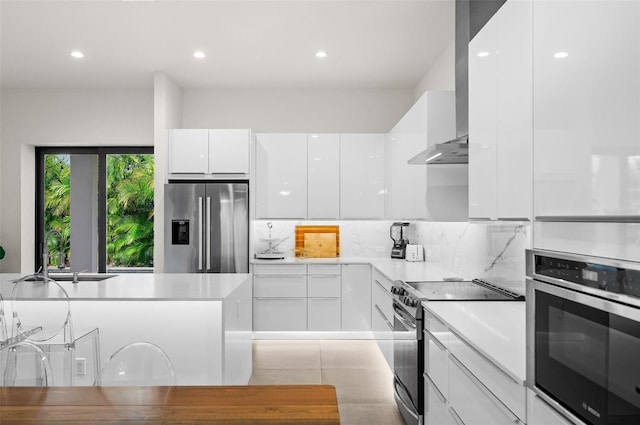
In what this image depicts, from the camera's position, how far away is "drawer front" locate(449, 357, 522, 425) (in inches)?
59.1

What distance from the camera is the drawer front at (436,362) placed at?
211 centimetres

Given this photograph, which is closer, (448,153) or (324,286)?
(448,153)

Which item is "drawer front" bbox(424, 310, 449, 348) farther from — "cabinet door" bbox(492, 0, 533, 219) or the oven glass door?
the oven glass door

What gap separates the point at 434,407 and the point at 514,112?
1.58m

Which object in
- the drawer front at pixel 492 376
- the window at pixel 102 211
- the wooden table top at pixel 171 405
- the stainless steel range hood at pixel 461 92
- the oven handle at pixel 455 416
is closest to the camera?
the wooden table top at pixel 171 405

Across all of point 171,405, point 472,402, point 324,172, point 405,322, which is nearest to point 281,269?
point 324,172

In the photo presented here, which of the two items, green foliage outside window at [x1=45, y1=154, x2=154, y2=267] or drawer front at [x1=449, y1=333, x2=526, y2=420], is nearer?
drawer front at [x1=449, y1=333, x2=526, y2=420]

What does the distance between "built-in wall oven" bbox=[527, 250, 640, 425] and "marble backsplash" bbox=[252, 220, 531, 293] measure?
84 centimetres

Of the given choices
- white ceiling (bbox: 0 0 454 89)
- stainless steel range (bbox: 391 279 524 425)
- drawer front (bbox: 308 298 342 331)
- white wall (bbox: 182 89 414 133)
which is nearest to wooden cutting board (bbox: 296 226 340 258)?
drawer front (bbox: 308 298 342 331)

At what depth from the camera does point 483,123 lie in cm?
215

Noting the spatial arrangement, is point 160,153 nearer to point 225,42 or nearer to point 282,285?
point 225,42

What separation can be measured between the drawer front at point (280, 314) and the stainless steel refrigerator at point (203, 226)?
594 mm

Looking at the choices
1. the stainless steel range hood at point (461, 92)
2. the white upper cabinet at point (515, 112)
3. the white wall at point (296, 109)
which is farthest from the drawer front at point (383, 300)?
the white wall at point (296, 109)

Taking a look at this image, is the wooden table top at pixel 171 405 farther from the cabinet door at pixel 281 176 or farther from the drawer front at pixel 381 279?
the cabinet door at pixel 281 176
